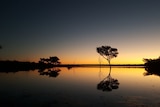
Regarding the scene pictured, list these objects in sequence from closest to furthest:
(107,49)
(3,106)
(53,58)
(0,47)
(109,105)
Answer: (3,106), (109,105), (0,47), (107,49), (53,58)

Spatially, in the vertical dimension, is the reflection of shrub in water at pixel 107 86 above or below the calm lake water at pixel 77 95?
above

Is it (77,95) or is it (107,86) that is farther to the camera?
(107,86)

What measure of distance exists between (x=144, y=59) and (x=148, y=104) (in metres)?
96.9

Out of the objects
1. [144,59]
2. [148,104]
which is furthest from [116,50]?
[148,104]

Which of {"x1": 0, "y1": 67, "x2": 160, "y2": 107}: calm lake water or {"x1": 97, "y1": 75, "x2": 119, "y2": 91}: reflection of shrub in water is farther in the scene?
{"x1": 97, "y1": 75, "x2": 119, "y2": 91}: reflection of shrub in water

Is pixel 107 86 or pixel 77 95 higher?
pixel 107 86

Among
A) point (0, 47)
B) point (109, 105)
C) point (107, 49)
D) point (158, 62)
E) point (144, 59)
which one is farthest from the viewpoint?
point (107, 49)

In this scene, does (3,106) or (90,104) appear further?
(90,104)

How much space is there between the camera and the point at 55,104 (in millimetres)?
18062

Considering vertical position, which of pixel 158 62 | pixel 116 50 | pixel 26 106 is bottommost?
pixel 26 106

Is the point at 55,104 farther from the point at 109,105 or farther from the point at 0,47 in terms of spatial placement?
the point at 0,47

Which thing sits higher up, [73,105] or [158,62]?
[158,62]

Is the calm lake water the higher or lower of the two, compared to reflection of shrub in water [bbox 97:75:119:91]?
lower

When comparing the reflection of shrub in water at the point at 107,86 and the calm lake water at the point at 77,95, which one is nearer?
the calm lake water at the point at 77,95
